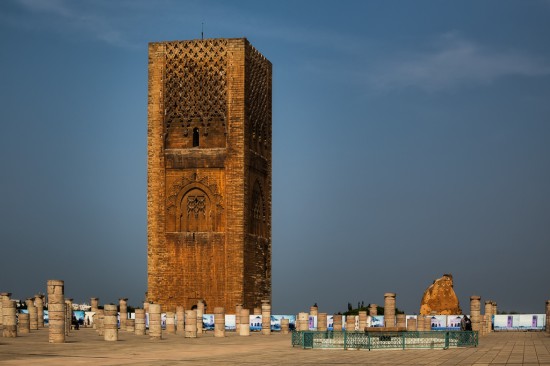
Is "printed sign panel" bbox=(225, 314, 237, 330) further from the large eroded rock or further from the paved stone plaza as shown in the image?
the paved stone plaza

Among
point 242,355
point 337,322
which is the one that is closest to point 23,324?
point 337,322

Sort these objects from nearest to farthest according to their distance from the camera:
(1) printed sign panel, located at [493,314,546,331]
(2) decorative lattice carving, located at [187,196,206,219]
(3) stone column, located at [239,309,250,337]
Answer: (3) stone column, located at [239,309,250,337]
(1) printed sign panel, located at [493,314,546,331]
(2) decorative lattice carving, located at [187,196,206,219]

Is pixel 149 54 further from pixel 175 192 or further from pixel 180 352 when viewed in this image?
pixel 180 352

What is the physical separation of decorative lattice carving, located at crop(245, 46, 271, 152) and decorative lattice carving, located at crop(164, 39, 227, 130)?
3.81 feet

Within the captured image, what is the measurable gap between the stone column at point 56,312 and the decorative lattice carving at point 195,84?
15.9 meters

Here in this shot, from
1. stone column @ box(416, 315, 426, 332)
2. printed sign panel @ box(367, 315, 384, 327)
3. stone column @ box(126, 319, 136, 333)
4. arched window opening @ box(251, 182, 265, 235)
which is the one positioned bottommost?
stone column @ box(126, 319, 136, 333)

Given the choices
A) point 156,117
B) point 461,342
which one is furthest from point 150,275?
point 461,342

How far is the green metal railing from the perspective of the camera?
22375 millimetres

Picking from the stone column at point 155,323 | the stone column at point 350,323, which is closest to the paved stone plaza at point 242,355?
the stone column at point 155,323

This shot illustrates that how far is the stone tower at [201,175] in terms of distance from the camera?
40.9 metres

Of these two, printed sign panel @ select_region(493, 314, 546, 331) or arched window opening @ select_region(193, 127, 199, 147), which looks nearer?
printed sign panel @ select_region(493, 314, 546, 331)

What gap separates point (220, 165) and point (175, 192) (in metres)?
2.13

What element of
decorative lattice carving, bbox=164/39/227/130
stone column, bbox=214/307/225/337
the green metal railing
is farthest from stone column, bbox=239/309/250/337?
the green metal railing

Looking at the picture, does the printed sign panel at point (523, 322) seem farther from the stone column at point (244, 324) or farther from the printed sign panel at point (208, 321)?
the printed sign panel at point (208, 321)
